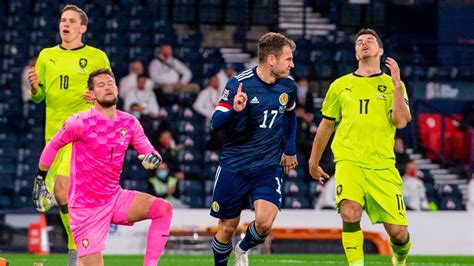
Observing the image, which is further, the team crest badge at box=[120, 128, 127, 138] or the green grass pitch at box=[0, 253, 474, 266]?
the green grass pitch at box=[0, 253, 474, 266]

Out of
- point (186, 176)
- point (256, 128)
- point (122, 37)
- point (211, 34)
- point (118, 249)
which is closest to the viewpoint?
point (256, 128)

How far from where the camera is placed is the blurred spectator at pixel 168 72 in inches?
912

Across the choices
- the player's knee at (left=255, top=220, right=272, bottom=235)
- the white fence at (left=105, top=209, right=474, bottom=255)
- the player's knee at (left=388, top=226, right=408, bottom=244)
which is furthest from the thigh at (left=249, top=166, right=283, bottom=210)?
the white fence at (left=105, top=209, right=474, bottom=255)

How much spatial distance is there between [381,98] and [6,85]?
12905mm

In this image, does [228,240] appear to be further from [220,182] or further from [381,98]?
[381,98]

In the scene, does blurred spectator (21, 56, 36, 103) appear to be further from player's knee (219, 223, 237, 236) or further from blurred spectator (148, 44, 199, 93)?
player's knee (219, 223, 237, 236)

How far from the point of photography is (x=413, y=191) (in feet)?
70.1

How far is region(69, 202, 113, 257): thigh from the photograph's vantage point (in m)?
10.7

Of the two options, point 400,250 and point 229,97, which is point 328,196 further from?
point 229,97

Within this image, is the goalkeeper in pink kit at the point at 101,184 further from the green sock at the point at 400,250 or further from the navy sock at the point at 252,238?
the green sock at the point at 400,250

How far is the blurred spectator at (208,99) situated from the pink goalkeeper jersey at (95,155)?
11790 mm

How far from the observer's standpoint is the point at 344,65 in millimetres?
25094

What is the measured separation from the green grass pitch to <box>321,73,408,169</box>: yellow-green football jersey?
3.87 meters

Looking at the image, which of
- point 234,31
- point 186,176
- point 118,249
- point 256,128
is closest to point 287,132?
point 256,128
